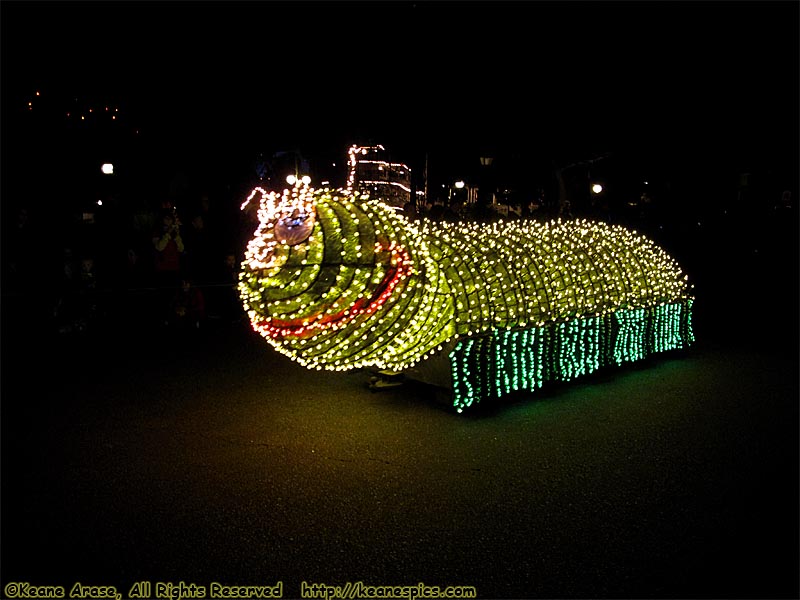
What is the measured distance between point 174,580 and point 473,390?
141 inches

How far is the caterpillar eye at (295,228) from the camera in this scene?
605cm

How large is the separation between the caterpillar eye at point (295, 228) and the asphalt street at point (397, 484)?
1717mm

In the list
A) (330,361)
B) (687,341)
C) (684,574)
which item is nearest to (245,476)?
(330,361)

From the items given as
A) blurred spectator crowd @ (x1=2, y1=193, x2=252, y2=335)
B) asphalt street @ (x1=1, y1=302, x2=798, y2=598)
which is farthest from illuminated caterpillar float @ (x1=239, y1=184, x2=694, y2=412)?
blurred spectator crowd @ (x1=2, y1=193, x2=252, y2=335)

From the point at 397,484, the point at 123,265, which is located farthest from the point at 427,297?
the point at 123,265

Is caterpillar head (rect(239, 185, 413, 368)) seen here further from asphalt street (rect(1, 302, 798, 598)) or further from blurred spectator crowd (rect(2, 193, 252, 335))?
blurred spectator crowd (rect(2, 193, 252, 335))

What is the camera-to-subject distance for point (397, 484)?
16.3ft

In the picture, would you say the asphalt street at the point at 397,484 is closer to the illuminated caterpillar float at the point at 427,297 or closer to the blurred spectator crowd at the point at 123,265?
the illuminated caterpillar float at the point at 427,297

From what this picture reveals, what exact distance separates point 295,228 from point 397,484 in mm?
2457

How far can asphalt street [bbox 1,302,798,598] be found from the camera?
3.83 m

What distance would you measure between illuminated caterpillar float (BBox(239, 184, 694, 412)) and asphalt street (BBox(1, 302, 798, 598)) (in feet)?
1.51

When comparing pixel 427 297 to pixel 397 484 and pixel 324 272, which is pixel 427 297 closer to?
pixel 324 272

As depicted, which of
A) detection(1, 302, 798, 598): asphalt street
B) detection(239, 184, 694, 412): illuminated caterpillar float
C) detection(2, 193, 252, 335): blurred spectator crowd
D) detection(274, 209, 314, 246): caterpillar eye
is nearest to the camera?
detection(1, 302, 798, 598): asphalt street

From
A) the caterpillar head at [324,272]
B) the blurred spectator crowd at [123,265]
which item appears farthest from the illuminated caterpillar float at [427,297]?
the blurred spectator crowd at [123,265]
